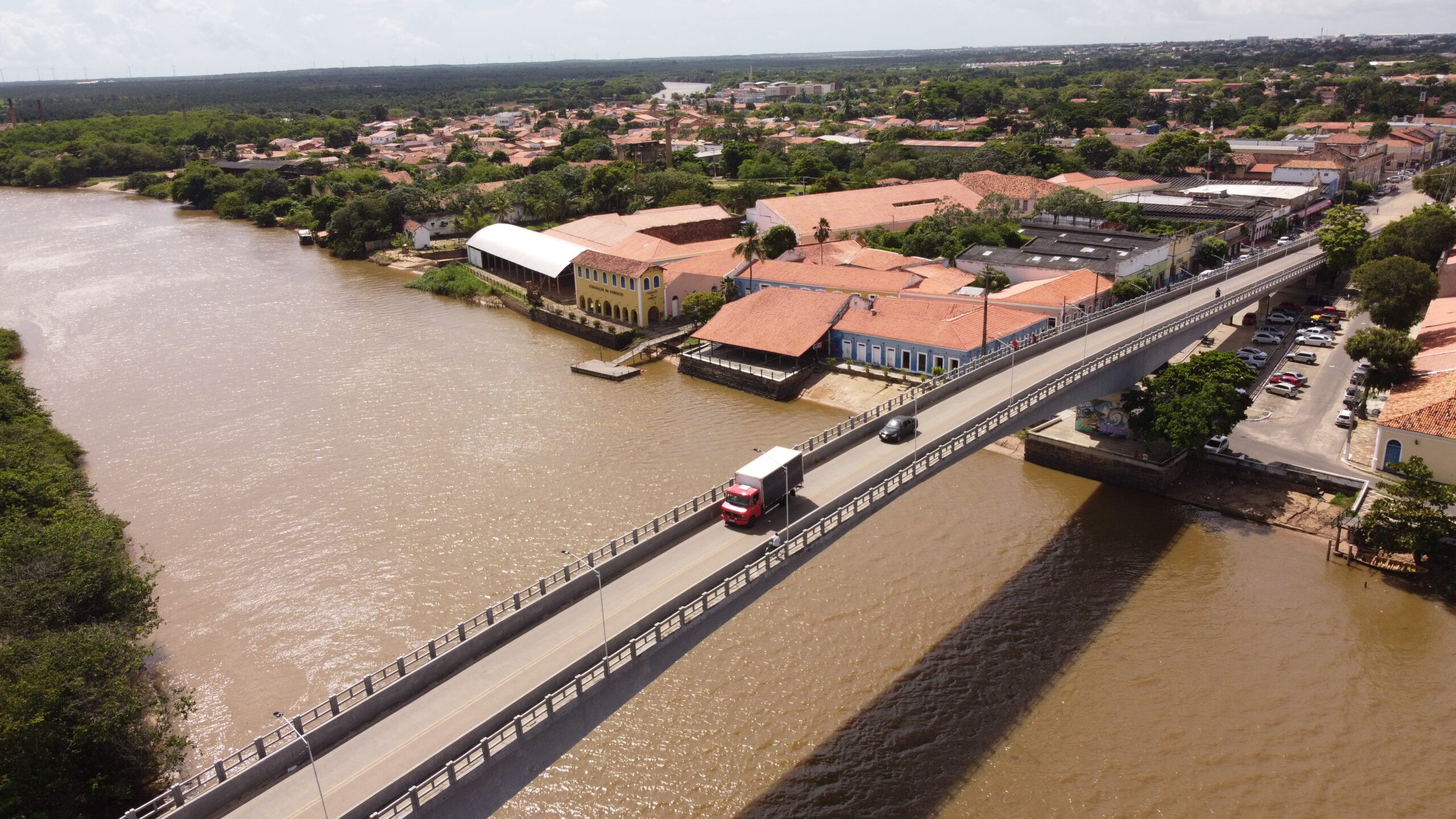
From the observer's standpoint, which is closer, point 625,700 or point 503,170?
point 625,700

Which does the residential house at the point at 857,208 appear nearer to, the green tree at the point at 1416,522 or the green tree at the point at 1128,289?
the green tree at the point at 1128,289

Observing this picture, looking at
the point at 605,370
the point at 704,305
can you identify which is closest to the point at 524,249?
the point at 704,305

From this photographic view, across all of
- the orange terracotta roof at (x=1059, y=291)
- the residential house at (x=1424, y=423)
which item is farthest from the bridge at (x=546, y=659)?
the orange terracotta roof at (x=1059, y=291)

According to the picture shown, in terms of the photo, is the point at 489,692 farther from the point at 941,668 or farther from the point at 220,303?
the point at 220,303

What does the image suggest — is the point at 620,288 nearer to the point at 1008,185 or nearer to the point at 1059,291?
the point at 1059,291

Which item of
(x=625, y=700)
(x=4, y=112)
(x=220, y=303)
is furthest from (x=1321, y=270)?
(x=4, y=112)
